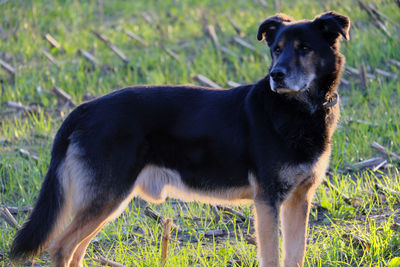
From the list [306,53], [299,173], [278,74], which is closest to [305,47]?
[306,53]

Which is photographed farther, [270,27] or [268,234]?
[270,27]

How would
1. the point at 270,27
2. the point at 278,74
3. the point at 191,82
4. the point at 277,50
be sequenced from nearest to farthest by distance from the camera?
the point at 278,74, the point at 277,50, the point at 270,27, the point at 191,82

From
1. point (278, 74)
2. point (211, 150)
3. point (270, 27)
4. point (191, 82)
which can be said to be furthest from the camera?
point (191, 82)

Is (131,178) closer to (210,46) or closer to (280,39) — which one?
(280,39)

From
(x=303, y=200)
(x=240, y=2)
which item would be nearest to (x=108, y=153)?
(x=303, y=200)

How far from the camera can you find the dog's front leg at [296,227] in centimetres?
387

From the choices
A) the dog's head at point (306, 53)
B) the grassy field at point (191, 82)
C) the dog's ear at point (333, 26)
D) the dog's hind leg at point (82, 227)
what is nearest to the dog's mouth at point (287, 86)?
the dog's head at point (306, 53)

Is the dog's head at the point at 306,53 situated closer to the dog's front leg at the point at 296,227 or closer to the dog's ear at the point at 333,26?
the dog's ear at the point at 333,26

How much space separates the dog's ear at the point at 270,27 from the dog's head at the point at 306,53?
19cm

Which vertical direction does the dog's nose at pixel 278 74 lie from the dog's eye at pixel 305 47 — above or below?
below

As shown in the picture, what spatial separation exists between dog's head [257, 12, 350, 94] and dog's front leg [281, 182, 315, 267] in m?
0.71

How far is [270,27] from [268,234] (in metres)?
1.53

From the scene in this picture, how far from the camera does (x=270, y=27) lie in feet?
13.7

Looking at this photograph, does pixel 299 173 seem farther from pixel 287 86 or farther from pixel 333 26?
pixel 333 26
